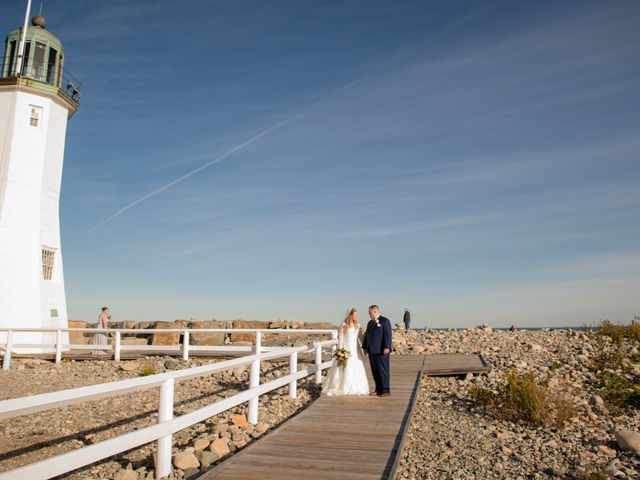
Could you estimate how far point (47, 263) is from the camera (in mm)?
22812

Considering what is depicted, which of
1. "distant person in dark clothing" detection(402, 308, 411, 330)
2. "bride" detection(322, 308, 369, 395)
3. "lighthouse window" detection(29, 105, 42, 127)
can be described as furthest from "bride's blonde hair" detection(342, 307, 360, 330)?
A: "distant person in dark clothing" detection(402, 308, 411, 330)

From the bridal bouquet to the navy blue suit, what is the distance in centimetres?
53

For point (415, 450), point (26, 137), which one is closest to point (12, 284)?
point (26, 137)

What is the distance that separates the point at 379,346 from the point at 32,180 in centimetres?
1844

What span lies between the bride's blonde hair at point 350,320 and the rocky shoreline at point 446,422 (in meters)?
2.01

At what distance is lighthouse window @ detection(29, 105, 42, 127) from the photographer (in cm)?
2327

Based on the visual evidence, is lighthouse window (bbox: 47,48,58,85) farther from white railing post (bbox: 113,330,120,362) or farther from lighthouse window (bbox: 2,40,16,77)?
white railing post (bbox: 113,330,120,362)

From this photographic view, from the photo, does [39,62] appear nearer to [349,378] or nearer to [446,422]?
[349,378]

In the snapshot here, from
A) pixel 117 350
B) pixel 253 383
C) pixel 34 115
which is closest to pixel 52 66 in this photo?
pixel 34 115

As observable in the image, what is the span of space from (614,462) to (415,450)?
298cm

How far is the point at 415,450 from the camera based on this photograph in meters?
8.60

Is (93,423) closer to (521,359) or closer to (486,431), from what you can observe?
(486,431)

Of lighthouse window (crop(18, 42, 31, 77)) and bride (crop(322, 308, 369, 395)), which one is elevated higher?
lighthouse window (crop(18, 42, 31, 77))

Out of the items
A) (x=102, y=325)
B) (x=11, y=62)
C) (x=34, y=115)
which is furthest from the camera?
(x=11, y=62)
